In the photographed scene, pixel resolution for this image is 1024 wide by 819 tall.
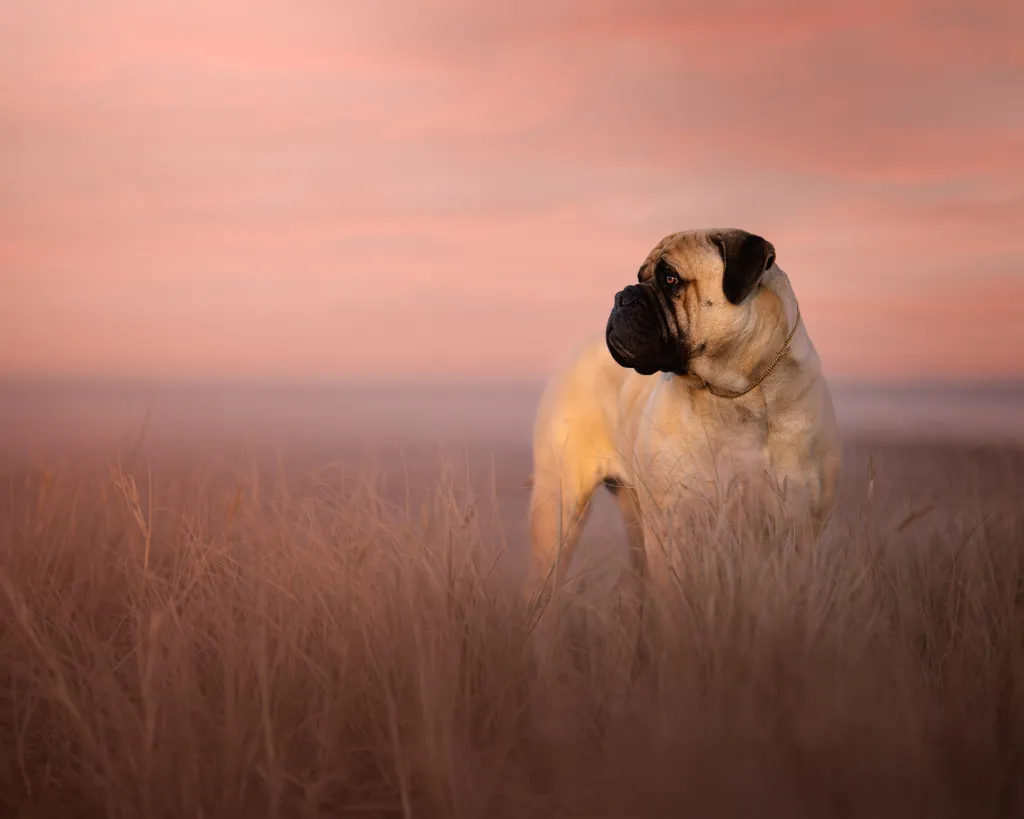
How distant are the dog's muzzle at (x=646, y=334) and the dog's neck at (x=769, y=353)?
0.18m

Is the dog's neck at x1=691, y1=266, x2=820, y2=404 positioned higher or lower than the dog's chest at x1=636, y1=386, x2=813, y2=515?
higher

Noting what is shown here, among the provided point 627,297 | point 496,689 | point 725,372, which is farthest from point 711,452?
point 496,689

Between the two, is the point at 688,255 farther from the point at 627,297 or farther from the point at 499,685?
the point at 499,685

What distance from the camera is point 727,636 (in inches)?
122

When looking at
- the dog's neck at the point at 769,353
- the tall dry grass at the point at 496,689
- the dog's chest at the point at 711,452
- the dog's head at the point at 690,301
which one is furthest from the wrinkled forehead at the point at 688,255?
the tall dry grass at the point at 496,689

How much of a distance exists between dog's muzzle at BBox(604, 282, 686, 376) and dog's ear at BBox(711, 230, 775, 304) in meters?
0.34

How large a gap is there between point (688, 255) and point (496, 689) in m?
2.49

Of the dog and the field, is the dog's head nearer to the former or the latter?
the dog

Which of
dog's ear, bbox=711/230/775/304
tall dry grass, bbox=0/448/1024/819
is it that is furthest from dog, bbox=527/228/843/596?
tall dry grass, bbox=0/448/1024/819

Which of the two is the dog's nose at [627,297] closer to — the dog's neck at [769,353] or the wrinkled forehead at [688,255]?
the wrinkled forehead at [688,255]

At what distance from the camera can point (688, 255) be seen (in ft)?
15.1

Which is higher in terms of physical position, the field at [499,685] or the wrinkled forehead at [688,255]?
the wrinkled forehead at [688,255]

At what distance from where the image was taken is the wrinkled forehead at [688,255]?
4.55m

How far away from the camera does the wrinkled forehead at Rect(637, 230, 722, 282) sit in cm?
455
